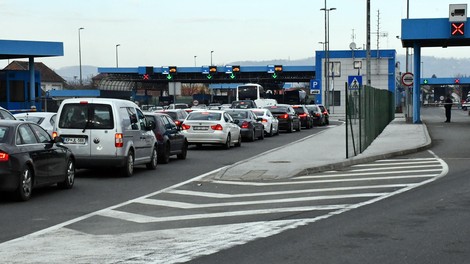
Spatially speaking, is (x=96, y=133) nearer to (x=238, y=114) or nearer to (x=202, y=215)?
(x=202, y=215)

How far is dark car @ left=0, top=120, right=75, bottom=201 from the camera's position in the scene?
12203mm

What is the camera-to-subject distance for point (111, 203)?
12727mm

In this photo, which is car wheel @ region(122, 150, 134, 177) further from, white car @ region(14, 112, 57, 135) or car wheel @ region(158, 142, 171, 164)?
white car @ region(14, 112, 57, 135)

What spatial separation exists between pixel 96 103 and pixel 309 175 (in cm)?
534

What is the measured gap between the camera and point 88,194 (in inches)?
554

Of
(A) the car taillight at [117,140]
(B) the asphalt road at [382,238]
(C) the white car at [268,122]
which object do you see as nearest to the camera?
(B) the asphalt road at [382,238]

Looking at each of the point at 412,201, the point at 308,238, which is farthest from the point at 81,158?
the point at 308,238

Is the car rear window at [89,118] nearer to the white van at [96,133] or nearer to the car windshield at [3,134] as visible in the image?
the white van at [96,133]

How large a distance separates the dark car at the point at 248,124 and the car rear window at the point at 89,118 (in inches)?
574

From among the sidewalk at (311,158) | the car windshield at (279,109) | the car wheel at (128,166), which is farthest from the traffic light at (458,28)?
the car wheel at (128,166)

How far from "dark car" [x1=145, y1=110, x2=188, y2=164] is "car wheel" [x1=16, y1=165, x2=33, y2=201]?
319 inches

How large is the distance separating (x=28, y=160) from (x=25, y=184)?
0.42 meters

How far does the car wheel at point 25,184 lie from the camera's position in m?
12.5

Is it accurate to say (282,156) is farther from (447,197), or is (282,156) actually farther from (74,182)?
(447,197)
